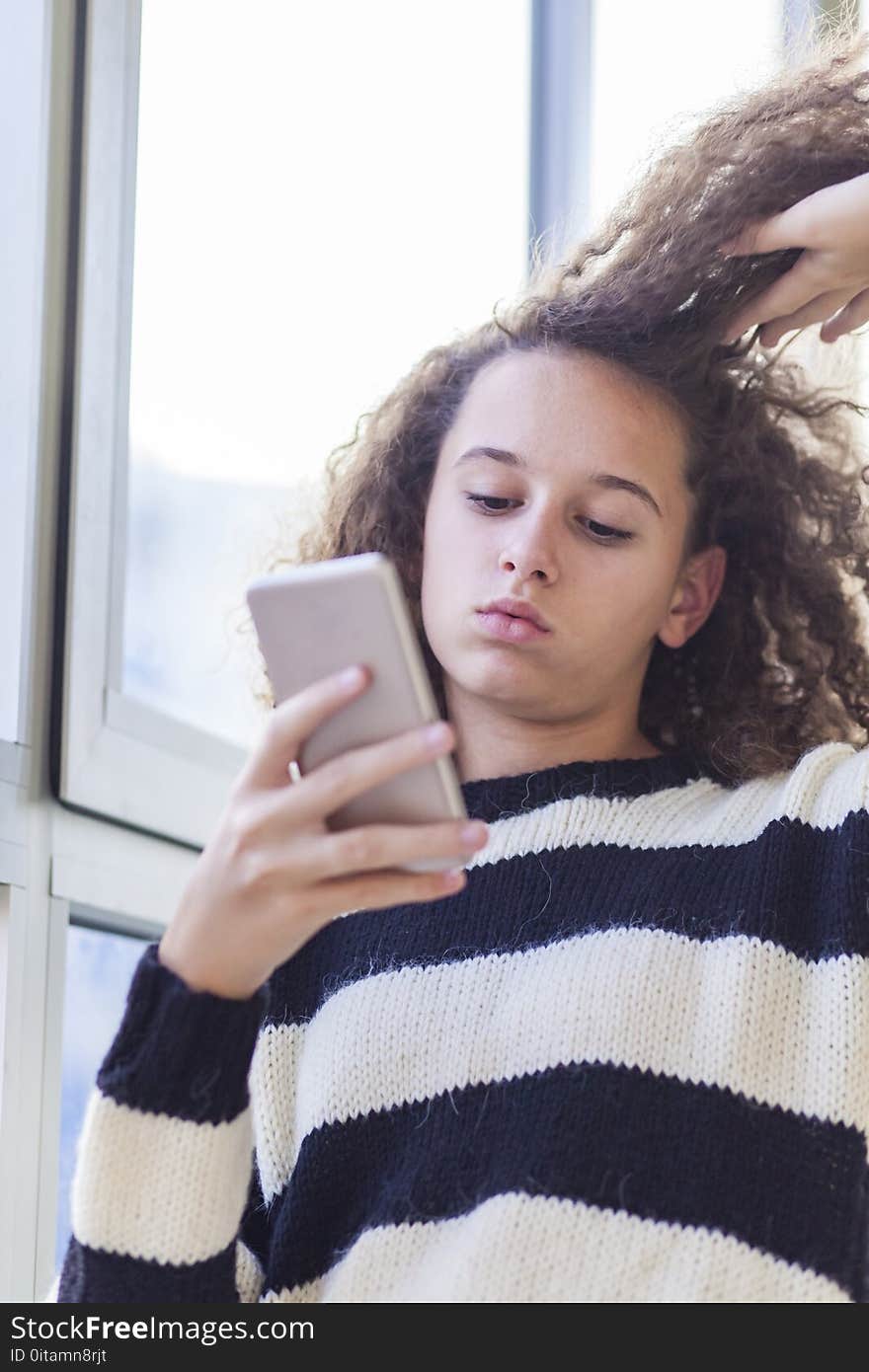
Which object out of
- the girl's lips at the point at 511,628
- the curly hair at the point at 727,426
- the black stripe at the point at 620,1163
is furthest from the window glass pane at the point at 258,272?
the black stripe at the point at 620,1163

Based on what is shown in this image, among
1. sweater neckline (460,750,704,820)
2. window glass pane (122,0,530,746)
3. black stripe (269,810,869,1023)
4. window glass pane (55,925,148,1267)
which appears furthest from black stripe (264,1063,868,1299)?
window glass pane (122,0,530,746)

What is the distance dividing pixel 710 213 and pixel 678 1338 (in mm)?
759

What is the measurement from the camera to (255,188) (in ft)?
5.04

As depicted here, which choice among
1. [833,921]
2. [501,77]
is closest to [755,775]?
→ [833,921]

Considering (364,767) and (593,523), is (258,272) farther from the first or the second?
(364,767)

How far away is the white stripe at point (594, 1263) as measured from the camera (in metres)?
0.85

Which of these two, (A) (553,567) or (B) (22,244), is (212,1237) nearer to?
(A) (553,567)

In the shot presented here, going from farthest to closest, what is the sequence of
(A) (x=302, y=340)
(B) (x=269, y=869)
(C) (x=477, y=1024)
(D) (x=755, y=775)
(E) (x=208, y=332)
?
(A) (x=302, y=340)
(E) (x=208, y=332)
(D) (x=755, y=775)
(C) (x=477, y=1024)
(B) (x=269, y=869)

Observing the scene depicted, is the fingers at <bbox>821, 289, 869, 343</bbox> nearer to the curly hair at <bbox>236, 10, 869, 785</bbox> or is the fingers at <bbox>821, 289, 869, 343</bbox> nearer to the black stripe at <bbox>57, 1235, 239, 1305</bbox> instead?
the curly hair at <bbox>236, 10, 869, 785</bbox>

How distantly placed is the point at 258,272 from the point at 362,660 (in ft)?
2.99

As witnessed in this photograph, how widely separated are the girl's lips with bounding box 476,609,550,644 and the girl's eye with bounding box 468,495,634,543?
9 centimetres

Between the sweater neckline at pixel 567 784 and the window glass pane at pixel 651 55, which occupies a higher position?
the window glass pane at pixel 651 55

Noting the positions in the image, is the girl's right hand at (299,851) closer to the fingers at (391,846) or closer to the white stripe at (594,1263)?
the fingers at (391,846)

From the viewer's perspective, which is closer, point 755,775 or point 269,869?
point 269,869
